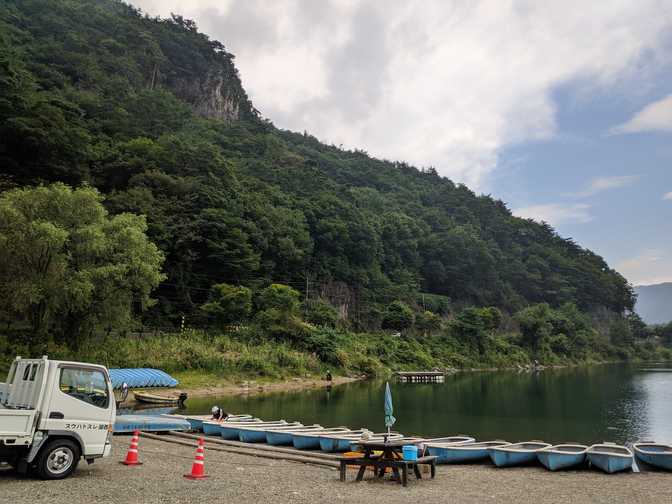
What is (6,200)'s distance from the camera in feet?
99.9

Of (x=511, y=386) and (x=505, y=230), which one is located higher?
(x=505, y=230)

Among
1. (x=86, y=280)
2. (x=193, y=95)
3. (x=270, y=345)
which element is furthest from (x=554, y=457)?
(x=193, y=95)

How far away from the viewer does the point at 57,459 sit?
1015cm

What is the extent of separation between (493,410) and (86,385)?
2816cm

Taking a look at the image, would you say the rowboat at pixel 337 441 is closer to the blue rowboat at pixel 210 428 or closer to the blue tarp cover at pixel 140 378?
the blue rowboat at pixel 210 428

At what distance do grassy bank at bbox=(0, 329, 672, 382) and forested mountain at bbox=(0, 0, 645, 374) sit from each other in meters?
1.24

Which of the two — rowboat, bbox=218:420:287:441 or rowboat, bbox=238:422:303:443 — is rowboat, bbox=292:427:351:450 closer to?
rowboat, bbox=238:422:303:443

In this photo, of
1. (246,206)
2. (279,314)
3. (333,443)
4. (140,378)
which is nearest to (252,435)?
(333,443)

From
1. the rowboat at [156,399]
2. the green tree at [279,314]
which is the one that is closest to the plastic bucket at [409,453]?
the rowboat at [156,399]

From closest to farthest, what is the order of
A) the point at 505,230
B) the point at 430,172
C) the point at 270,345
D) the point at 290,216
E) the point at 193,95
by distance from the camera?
the point at 270,345, the point at 290,216, the point at 193,95, the point at 505,230, the point at 430,172

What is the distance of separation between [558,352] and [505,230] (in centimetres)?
5588

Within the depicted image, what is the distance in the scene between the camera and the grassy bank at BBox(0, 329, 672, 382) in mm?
37784

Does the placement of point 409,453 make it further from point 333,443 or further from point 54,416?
point 54,416

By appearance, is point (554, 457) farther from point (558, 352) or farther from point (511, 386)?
point (558, 352)
